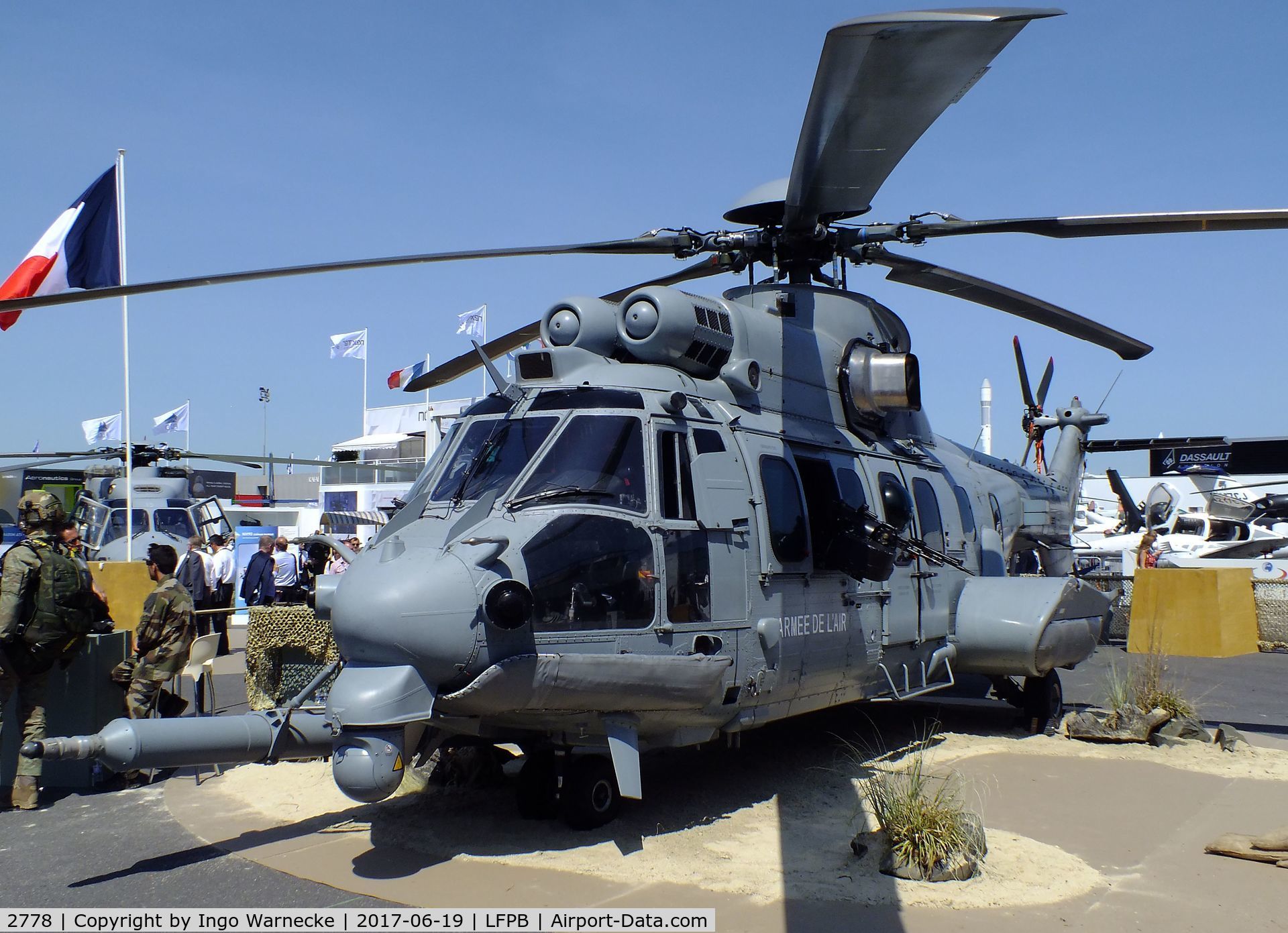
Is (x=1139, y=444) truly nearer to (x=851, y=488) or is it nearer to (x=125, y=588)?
(x=851, y=488)

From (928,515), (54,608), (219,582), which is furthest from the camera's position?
(219,582)

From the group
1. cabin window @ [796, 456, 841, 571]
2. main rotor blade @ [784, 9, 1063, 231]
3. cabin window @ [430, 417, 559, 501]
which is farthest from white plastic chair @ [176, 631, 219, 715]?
main rotor blade @ [784, 9, 1063, 231]

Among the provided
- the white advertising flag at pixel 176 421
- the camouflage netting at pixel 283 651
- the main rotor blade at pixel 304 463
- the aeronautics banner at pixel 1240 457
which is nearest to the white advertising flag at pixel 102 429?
the white advertising flag at pixel 176 421

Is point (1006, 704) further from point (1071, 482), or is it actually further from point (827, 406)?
point (827, 406)

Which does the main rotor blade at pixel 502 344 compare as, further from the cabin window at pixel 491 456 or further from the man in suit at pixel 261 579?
the man in suit at pixel 261 579

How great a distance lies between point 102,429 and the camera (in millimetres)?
34500

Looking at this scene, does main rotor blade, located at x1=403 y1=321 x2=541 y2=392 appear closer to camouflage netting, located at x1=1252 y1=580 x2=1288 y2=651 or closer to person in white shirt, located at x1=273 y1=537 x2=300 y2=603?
person in white shirt, located at x1=273 y1=537 x2=300 y2=603

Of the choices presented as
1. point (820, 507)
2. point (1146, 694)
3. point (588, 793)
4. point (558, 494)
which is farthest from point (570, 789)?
point (1146, 694)

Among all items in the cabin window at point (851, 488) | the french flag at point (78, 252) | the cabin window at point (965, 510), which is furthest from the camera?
the french flag at point (78, 252)

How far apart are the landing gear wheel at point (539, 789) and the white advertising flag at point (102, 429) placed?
3207 centimetres

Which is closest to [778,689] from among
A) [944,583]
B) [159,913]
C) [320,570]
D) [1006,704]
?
[944,583]

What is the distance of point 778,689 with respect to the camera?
657cm

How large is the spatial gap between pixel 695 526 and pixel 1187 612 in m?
11.9

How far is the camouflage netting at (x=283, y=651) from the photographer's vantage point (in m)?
9.36
